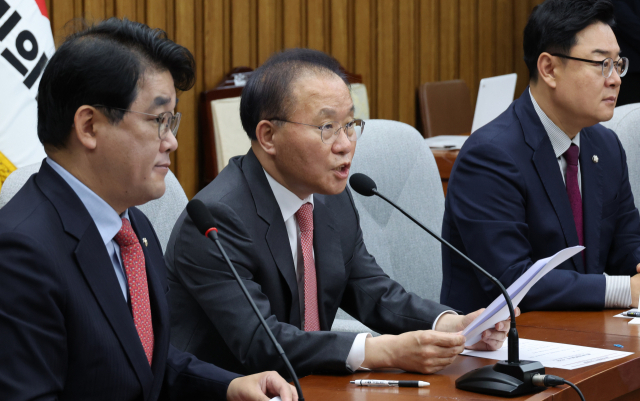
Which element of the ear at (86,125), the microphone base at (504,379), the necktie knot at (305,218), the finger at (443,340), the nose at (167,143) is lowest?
the microphone base at (504,379)

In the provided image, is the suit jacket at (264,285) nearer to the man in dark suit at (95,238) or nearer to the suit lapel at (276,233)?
the suit lapel at (276,233)

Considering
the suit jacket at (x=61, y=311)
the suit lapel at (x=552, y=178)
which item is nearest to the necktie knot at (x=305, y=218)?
the suit jacket at (x=61, y=311)

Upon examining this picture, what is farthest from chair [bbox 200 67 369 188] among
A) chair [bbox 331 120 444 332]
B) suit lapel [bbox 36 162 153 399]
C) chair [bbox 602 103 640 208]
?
suit lapel [bbox 36 162 153 399]

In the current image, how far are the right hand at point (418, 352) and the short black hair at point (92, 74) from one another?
67 cm

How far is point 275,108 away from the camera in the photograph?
1.79 m

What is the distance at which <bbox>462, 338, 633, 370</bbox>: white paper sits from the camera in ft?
4.72

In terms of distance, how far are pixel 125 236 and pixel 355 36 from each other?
4.31 m

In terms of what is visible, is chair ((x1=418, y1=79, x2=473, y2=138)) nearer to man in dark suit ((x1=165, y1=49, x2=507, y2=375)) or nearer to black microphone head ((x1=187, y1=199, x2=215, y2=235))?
man in dark suit ((x1=165, y1=49, x2=507, y2=375))

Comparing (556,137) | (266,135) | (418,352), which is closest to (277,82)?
(266,135)

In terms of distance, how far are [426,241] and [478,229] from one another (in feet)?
1.60

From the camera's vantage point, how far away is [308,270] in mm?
1800

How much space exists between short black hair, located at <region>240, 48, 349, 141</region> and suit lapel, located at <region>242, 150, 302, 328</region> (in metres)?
0.14

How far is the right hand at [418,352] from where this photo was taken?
1428 millimetres

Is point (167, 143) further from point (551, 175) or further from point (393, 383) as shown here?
point (551, 175)
